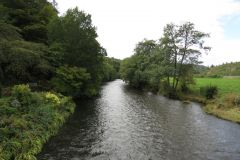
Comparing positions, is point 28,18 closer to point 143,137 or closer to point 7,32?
point 7,32

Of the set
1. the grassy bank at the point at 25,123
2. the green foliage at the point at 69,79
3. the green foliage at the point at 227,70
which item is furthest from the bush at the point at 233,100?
the green foliage at the point at 227,70

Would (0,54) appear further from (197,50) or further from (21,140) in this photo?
(197,50)

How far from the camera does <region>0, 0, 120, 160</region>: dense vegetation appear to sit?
16.5m

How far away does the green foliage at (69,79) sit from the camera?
32.7 metres

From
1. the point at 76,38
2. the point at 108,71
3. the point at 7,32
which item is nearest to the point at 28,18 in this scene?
the point at 76,38

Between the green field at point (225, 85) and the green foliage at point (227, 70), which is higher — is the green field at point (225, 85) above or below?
below

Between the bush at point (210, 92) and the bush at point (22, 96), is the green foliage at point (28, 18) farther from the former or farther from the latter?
the bush at point (210, 92)

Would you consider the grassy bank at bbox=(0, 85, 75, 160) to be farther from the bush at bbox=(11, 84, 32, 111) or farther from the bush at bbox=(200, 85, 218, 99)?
the bush at bbox=(200, 85, 218, 99)

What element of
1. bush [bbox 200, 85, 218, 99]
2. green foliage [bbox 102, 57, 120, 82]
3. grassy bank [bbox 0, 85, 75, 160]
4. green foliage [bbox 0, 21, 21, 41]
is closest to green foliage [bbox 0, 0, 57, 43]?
green foliage [bbox 0, 21, 21, 41]

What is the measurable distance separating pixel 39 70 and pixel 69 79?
4215 mm

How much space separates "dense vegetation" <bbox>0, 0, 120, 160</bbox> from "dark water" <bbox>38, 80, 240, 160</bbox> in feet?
5.85

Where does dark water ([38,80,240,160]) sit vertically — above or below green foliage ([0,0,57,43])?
below

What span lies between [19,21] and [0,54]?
63.8 feet

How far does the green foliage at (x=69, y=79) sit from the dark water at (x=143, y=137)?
469 cm
